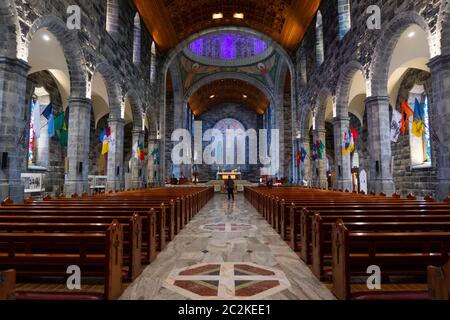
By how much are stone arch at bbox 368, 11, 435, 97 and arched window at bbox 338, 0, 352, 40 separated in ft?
12.1

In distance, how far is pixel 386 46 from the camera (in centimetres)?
992

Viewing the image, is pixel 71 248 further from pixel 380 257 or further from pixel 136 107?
pixel 136 107

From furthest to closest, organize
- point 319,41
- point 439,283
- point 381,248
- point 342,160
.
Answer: point 319,41
point 342,160
point 381,248
point 439,283

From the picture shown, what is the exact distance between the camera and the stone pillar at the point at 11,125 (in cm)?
696

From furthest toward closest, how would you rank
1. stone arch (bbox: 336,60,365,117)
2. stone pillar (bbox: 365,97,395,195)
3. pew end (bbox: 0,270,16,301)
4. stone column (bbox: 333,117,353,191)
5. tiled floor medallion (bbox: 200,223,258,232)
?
stone column (bbox: 333,117,353,191), stone arch (bbox: 336,60,365,117), stone pillar (bbox: 365,97,395,195), tiled floor medallion (bbox: 200,223,258,232), pew end (bbox: 0,270,16,301)

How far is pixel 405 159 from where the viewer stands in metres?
14.3

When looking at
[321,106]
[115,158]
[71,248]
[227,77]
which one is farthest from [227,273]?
[227,77]

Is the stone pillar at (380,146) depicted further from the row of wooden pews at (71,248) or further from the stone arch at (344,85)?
the row of wooden pews at (71,248)

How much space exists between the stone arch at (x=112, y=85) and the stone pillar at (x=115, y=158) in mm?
439

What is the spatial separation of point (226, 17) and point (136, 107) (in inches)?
373

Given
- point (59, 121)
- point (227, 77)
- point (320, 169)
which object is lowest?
point (320, 169)

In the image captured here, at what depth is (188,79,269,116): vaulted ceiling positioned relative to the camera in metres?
32.1

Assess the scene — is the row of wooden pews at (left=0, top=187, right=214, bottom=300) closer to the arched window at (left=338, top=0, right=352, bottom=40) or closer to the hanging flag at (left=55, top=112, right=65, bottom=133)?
the hanging flag at (left=55, top=112, right=65, bottom=133)

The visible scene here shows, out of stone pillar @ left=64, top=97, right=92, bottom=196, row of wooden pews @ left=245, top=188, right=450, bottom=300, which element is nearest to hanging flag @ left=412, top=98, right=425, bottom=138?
row of wooden pews @ left=245, top=188, right=450, bottom=300
